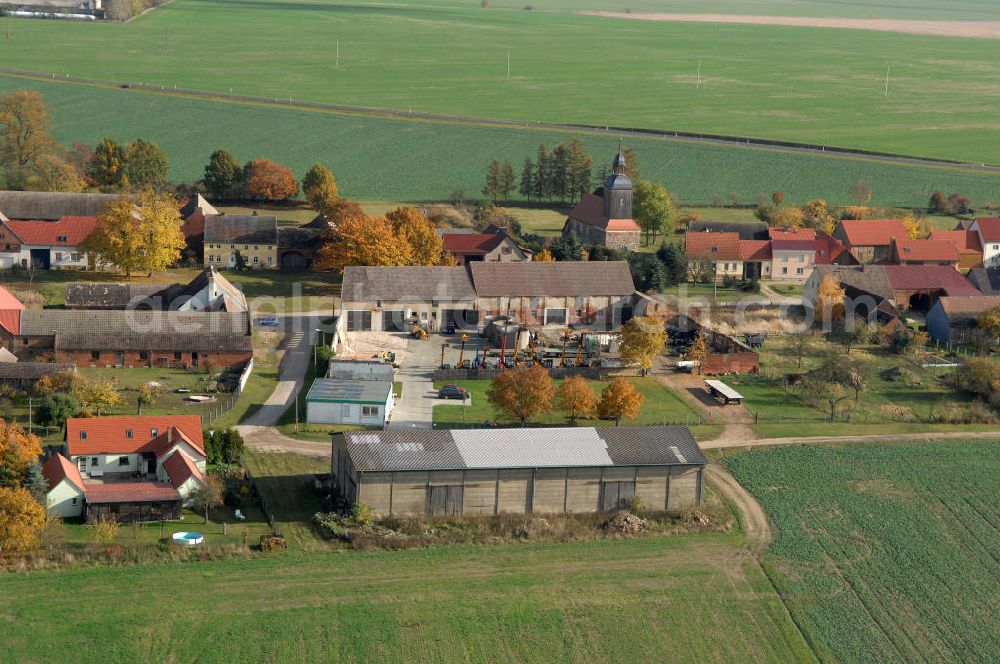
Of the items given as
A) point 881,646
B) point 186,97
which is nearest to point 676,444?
point 881,646

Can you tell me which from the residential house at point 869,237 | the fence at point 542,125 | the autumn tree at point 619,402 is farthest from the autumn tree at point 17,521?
the fence at point 542,125

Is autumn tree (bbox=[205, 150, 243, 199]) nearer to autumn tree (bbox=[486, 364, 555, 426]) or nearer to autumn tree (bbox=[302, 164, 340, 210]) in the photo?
autumn tree (bbox=[302, 164, 340, 210])

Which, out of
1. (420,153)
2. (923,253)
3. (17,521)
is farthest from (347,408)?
(420,153)

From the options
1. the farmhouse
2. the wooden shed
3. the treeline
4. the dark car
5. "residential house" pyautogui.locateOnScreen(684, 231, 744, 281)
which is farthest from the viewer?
the treeline

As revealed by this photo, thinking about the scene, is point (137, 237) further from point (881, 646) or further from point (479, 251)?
point (881, 646)

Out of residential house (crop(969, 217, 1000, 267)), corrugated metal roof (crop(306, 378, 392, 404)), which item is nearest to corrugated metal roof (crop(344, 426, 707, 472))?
corrugated metal roof (crop(306, 378, 392, 404))

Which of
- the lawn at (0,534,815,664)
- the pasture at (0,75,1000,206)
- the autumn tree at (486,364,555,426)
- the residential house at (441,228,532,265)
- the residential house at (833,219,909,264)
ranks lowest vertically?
the lawn at (0,534,815,664)
